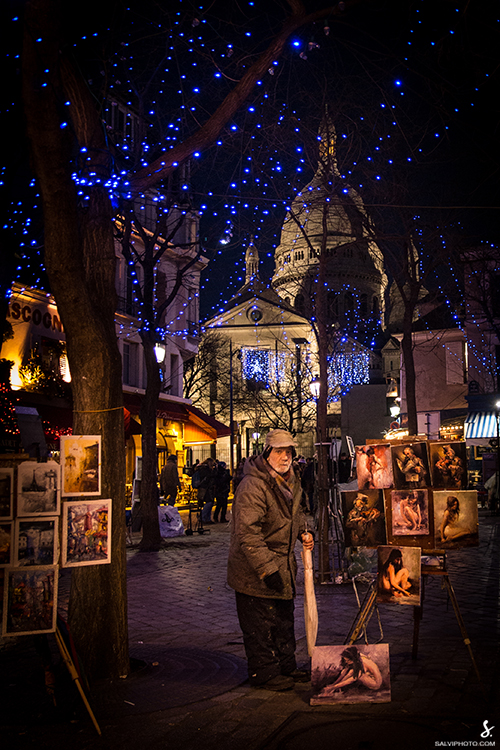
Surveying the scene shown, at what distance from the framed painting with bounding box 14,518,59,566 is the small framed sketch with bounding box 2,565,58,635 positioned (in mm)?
57

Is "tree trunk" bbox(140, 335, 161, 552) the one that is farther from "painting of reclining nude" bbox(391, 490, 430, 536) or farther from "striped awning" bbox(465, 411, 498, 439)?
"striped awning" bbox(465, 411, 498, 439)

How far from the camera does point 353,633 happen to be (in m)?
5.41

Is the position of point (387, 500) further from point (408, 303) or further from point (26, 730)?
point (408, 303)

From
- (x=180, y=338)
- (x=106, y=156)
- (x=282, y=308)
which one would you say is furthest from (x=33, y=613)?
(x=282, y=308)

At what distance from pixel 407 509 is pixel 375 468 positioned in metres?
0.40

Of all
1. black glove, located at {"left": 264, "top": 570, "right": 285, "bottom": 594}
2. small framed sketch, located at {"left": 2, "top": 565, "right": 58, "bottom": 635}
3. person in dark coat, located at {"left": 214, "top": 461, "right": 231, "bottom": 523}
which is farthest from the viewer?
person in dark coat, located at {"left": 214, "top": 461, "right": 231, "bottom": 523}

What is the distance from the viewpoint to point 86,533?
5.47 meters

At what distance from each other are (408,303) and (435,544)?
15493mm

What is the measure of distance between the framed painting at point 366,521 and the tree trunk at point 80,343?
1.90 meters

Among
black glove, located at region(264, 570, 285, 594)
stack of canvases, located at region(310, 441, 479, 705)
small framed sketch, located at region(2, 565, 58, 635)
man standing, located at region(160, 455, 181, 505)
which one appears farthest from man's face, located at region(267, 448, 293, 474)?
man standing, located at region(160, 455, 181, 505)

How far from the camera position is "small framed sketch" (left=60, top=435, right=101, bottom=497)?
5500mm

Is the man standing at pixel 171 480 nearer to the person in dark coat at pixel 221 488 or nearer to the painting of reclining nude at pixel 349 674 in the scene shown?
the person in dark coat at pixel 221 488

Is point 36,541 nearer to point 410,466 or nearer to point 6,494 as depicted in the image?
point 6,494

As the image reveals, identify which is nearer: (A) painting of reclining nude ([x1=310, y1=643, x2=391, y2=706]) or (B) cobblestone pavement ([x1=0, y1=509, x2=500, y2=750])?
(B) cobblestone pavement ([x1=0, y1=509, x2=500, y2=750])
